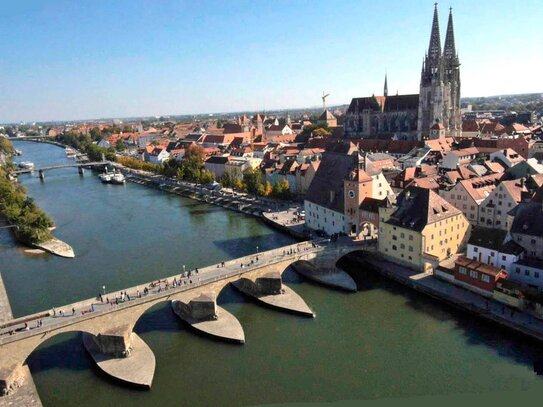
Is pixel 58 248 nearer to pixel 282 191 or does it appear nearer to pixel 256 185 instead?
pixel 282 191

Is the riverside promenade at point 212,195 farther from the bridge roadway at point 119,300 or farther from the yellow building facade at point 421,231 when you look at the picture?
the bridge roadway at point 119,300

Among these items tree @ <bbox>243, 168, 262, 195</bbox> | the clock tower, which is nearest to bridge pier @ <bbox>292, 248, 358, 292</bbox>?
the clock tower

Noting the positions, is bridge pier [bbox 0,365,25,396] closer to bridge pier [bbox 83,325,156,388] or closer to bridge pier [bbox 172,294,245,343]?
bridge pier [bbox 83,325,156,388]

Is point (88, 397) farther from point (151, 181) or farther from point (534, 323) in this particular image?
point (151, 181)

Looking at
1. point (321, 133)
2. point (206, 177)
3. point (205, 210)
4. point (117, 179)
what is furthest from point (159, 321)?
point (321, 133)

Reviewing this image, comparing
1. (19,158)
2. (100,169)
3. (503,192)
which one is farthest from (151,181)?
(19,158)

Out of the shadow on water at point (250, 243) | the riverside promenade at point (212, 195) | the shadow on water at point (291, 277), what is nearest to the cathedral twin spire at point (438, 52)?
the riverside promenade at point (212, 195)
